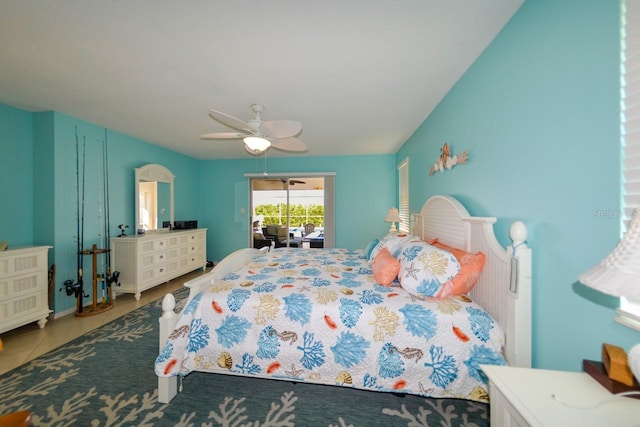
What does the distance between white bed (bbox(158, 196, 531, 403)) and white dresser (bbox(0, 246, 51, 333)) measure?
2168 mm

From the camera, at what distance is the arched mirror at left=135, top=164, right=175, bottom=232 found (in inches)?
162

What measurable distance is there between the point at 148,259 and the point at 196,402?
2810 millimetres

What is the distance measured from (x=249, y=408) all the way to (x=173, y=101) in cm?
295

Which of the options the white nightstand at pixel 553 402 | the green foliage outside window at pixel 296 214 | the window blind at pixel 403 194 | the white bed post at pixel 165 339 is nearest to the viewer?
the white nightstand at pixel 553 402

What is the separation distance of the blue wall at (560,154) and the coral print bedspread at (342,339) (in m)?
0.40

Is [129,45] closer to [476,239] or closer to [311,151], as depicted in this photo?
[476,239]

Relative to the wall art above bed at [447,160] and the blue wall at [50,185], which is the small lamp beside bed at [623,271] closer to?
the wall art above bed at [447,160]

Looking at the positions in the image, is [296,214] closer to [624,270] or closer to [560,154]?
[560,154]

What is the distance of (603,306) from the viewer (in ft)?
3.33

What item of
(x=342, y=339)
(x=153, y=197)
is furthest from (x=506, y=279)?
(x=153, y=197)

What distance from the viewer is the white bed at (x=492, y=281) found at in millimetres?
1338

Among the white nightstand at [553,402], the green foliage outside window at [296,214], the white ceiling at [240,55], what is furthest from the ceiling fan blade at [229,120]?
the green foliage outside window at [296,214]

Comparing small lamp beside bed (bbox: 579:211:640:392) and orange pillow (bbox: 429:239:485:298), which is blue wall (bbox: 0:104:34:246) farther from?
small lamp beside bed (bbox: 579:211:640:392)

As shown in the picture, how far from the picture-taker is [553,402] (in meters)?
0.81
